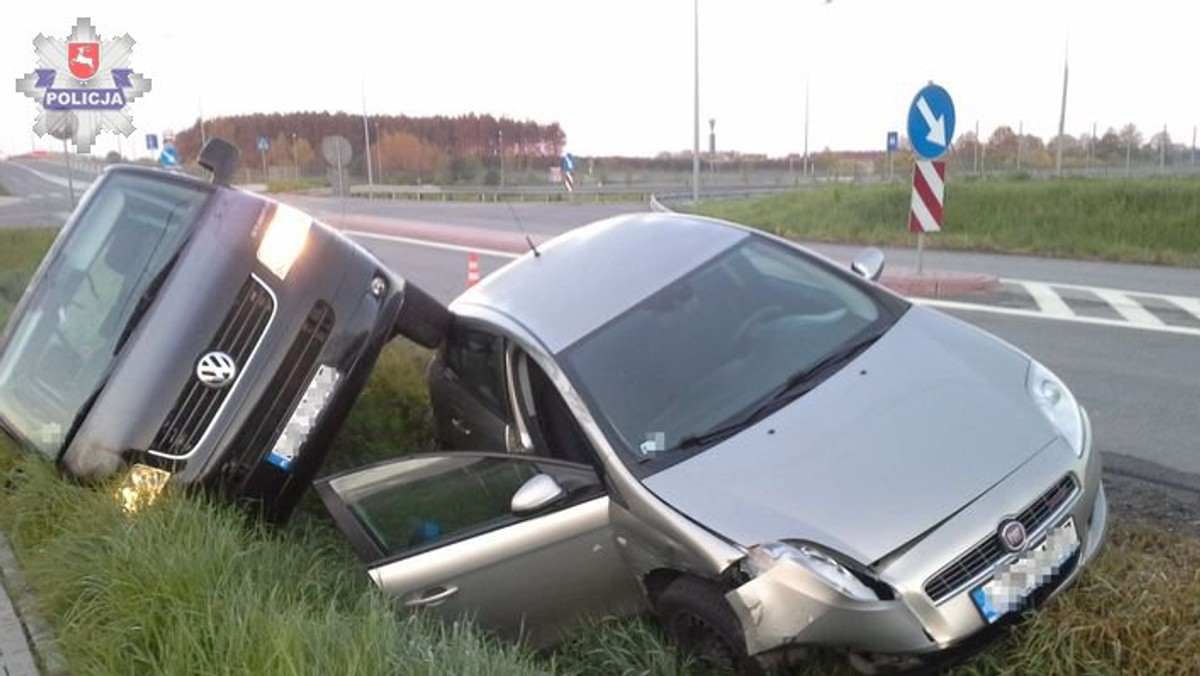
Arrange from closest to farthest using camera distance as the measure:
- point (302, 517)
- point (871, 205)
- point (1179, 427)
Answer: point (302, 517) → point (1179, 427) → point (871, 205)

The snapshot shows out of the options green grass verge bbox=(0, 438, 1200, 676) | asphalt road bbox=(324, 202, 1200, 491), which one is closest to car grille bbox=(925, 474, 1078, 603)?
green grass verge bbox=(0, 438, 1200, 676)

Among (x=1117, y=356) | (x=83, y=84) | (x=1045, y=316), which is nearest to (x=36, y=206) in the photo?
(x=83, y=84)

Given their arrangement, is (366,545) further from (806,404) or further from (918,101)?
(918,101)

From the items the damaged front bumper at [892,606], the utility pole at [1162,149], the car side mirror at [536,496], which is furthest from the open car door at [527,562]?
the utility pole at [1162,149]

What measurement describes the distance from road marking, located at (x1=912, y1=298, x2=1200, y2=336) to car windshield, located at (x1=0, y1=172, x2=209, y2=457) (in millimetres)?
5673

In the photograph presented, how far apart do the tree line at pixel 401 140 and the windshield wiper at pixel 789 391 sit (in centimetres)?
6471

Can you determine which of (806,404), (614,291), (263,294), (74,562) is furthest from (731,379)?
(74,562)

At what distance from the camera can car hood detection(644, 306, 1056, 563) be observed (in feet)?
8.82

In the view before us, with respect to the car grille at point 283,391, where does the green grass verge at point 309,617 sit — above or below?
below

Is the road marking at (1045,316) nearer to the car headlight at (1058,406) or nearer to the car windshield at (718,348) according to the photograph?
the car windshield at (718,348)

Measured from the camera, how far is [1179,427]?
5.34 metres

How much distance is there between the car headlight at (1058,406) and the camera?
315 cm

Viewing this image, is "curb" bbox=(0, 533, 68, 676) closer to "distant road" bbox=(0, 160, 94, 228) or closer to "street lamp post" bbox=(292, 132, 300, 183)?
"distant road" bbox=(0, 160, 94, 228)

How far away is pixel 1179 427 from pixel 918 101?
546 cm
